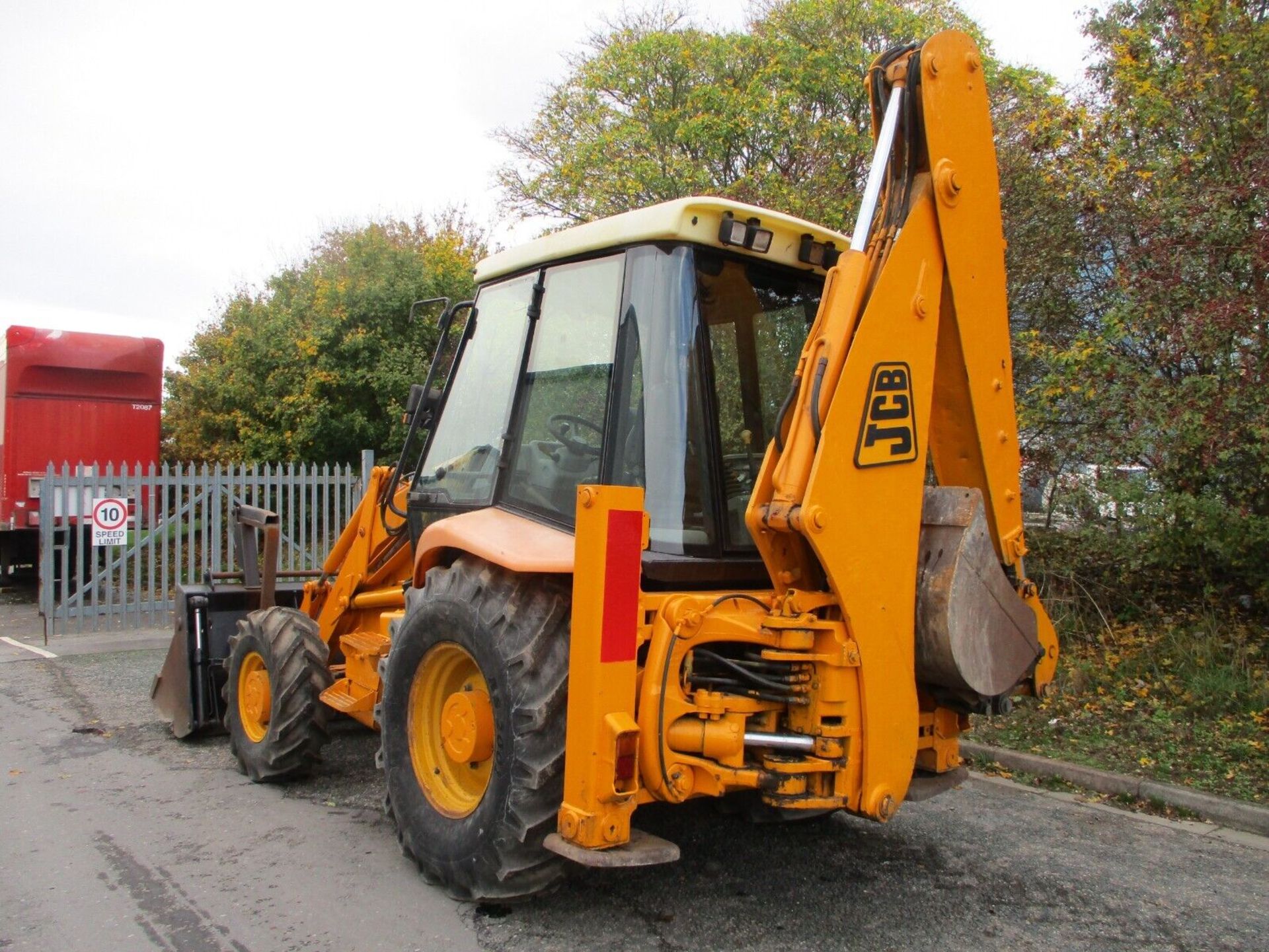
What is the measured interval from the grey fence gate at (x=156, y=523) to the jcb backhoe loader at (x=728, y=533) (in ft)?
24.3

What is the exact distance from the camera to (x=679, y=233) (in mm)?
3879

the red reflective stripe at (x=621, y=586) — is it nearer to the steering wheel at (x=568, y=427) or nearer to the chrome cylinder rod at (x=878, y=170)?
the steering wheel at (x=568, y=427)

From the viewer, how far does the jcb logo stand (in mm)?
3562

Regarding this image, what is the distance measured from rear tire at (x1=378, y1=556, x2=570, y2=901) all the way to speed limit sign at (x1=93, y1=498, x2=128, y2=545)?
821 centimetres

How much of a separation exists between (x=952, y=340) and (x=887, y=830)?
2.33 meters

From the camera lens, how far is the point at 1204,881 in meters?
4.38

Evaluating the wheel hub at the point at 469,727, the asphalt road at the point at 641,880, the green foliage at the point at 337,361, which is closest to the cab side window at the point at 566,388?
the wheel hub at the point at 469,727

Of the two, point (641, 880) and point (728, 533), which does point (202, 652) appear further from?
point (728, 533)

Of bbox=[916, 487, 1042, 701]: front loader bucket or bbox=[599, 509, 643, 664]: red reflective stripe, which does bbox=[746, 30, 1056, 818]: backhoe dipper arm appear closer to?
bbox=[916, 487, 1042, 701]: front loader bucket

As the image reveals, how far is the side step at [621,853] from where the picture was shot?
3240 mm

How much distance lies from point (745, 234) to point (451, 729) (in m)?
2.18

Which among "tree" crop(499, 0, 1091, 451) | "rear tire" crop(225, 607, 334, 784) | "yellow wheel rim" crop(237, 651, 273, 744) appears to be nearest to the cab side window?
"rear tire" crop(225, 607, 334, 784)

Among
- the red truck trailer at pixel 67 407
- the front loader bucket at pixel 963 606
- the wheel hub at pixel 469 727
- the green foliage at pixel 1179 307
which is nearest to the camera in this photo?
the front loader bucket at pixel 963 606

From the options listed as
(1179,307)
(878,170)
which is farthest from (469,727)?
(1179,307)
